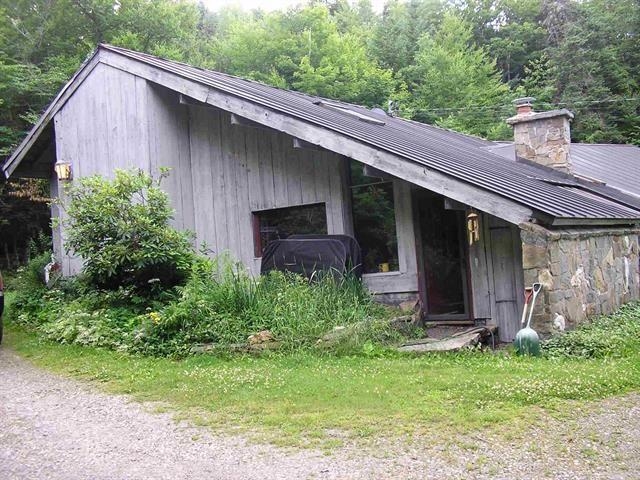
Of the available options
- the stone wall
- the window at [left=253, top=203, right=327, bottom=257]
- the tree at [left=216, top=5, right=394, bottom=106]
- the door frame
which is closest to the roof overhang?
the window at [left=253, top=203, right=327, bottom=257]

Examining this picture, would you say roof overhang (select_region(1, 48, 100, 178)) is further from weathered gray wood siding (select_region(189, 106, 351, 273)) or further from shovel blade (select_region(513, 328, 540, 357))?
shovel blade (select_region(513, 328, 540, 357))

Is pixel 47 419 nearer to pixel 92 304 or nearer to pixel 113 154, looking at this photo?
pixel 92 304

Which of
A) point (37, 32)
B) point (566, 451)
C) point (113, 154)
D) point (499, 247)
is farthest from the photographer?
point (37, 32)

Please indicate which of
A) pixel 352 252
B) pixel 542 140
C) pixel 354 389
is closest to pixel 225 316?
pixel 352 252

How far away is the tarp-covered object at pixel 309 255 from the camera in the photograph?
981 centimetres

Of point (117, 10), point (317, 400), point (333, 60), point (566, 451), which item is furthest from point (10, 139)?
point (566, 451)

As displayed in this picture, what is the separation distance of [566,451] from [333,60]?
27.4m

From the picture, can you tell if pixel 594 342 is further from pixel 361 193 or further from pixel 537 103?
pixel 537 103

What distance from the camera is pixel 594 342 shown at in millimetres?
7402

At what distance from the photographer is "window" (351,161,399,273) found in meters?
10.3

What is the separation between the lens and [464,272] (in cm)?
1046

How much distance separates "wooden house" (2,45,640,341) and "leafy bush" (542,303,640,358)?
0.92 ft

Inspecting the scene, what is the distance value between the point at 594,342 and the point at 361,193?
4.65 meters

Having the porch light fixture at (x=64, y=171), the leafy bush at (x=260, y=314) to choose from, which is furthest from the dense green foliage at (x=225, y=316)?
the porch light fixture at (x=64, y=171)
